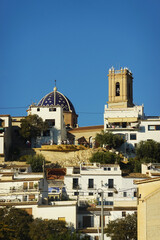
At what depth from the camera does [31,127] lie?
88.3 m

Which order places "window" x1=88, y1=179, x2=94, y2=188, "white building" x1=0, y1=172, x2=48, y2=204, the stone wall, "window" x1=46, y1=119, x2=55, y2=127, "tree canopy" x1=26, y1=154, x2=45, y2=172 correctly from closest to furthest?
1. "white building" x1=0, y1=172, x2=48, y2=204
2. "window" x1=88, y1=179, x2=94, y2=188
3. "tree canopy" x1=26, y1=154, x2=45, y2=172
4. the stone wall
5. "window" x1=46, y1=119, x2=55, y2=127

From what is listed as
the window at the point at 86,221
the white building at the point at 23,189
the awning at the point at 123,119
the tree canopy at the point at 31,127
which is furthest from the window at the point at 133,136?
the window at the point at 86,221

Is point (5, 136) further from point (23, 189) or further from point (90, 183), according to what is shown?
point (23, 189)

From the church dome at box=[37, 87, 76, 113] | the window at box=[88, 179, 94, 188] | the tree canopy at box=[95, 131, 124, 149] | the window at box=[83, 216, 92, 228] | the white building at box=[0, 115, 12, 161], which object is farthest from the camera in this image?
the church dome at box=[37, 87, 76, 113]

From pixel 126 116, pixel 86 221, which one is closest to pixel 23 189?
pixel 86 221

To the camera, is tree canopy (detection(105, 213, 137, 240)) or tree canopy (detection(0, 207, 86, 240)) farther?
tree canopy (detection(105, 213, 137, 240))

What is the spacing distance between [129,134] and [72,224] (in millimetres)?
35034

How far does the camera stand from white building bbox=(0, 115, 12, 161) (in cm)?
8245

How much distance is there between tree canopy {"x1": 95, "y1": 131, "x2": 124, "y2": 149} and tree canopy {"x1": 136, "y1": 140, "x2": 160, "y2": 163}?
3.41 metres

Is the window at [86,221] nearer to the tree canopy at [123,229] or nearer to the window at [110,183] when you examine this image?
the tree canopy at [123,229]

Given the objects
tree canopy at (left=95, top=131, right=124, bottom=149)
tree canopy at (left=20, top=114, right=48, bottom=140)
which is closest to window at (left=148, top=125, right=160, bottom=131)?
tree canopy at (left=95, top=131, right=124, bottom=149)

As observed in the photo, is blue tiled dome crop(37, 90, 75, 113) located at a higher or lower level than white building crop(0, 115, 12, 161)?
higher

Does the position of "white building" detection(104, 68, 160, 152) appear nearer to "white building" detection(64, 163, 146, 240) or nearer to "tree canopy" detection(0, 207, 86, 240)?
"white building" detection(64, 163, 146, 240)

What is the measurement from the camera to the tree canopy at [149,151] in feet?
269
